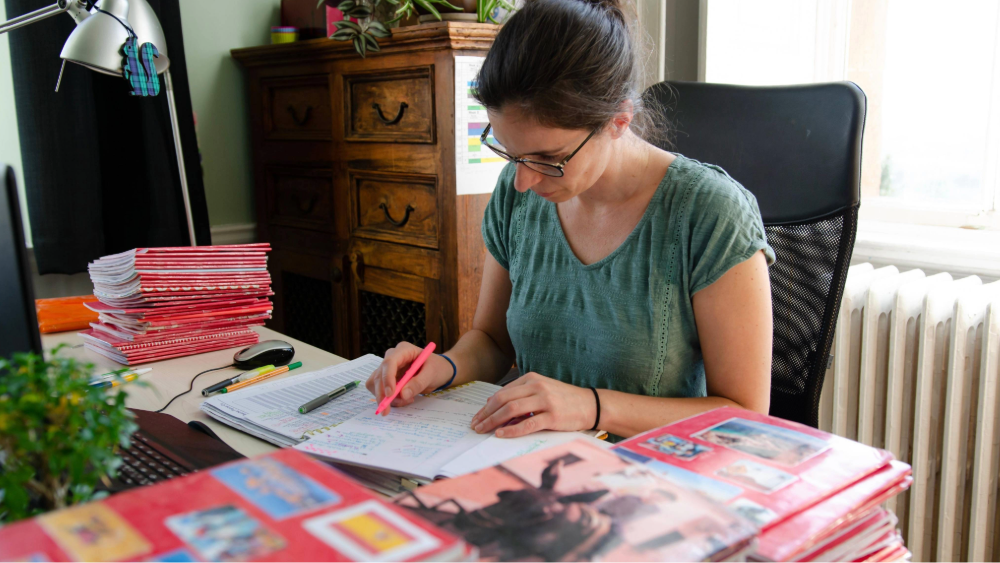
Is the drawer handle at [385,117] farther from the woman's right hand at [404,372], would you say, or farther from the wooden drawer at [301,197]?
the woman's right hand at [404,372]

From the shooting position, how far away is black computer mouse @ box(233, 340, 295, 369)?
125 centimetres

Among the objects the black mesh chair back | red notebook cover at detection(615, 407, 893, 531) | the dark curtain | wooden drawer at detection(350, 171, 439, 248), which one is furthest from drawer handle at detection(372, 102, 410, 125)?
red notebook cover at detection(615, 407, 893, 531)

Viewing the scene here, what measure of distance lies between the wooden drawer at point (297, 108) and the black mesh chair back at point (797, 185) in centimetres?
115

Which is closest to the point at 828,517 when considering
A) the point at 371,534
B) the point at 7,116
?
the point at 371,534

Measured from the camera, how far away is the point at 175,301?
133cm

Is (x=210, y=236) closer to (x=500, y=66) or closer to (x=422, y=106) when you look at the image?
(x=422, y=106)

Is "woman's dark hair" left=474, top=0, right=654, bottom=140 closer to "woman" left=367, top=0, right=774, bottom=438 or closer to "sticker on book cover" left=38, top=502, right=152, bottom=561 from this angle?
"woman" left=367, top=0, right=774, bottom=438

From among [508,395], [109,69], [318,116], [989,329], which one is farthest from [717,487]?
[318,116]

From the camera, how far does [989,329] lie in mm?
1444

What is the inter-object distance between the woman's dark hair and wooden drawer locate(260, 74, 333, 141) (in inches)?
46.6

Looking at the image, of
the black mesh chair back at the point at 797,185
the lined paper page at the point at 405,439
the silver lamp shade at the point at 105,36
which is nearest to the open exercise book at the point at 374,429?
the lined paper page at the point at 405,439

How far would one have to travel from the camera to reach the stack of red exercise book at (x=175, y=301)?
4.28ft

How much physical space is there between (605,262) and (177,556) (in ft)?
2.78

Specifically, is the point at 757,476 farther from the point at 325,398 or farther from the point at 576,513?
the point at 325,398
